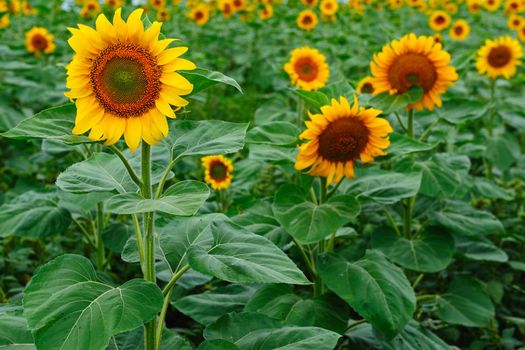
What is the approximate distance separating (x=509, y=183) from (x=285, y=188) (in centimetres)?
205

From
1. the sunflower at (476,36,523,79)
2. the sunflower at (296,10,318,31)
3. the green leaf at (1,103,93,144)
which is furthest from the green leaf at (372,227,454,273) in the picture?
the sunflower at (296,10,318,31)

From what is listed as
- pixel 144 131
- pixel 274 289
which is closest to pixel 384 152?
pixel 274 289

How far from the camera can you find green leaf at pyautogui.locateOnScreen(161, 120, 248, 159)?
176 centimetres

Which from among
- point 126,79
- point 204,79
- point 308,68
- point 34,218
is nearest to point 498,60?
point 308,68

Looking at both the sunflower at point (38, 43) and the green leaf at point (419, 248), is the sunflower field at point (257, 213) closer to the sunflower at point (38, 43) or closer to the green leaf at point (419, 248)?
the green leaf at point (419, 248)

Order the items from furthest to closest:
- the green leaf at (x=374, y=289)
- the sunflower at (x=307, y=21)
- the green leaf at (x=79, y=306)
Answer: the sunflower at (x=307, y=21) < the green leaf at (x=374, y=289) < the green leaf at (x=79, y=306)

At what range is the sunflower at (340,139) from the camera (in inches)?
88.2

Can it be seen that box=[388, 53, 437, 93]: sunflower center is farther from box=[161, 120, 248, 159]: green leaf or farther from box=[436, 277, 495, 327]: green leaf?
box=[161, 120, 248, 159]: green leaf

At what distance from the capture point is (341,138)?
7.45 ft

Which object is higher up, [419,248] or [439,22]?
[439,22]

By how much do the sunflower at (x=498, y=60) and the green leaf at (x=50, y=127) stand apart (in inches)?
135

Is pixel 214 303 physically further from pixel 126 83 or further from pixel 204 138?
pixel 126 83

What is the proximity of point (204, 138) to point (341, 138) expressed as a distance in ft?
1.89

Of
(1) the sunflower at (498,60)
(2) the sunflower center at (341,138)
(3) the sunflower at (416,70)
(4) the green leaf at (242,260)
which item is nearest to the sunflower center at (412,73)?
(3) the sunflower at (416,70)
